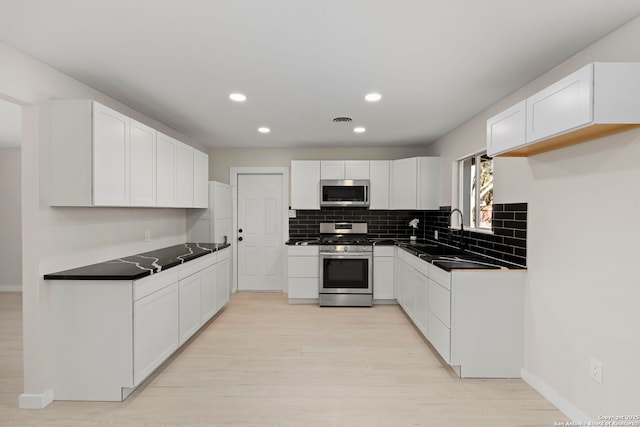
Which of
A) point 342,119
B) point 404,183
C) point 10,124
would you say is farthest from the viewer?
point 404,183

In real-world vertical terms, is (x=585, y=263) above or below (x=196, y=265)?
above

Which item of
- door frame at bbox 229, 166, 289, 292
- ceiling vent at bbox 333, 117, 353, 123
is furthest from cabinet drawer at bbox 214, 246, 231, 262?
ceiling vent at bbox 333, 117, 353, 123

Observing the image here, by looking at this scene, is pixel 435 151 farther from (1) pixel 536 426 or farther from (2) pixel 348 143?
(1) pixel 536 426

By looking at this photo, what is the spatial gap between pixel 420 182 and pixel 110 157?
370 cm

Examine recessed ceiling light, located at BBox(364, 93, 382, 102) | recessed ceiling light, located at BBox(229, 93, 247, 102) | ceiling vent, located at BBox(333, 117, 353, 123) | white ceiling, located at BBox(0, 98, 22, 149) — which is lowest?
white ceiling, located at BBox(0, 98, 22, 149)

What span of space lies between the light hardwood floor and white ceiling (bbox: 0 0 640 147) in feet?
7.64

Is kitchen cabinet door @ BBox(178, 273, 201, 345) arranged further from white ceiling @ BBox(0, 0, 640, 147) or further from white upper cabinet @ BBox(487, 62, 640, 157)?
white upper cabinet @ BBox(487, 62, 640, 157)

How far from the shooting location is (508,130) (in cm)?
228

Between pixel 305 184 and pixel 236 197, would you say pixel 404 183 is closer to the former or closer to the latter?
pixel 305 184

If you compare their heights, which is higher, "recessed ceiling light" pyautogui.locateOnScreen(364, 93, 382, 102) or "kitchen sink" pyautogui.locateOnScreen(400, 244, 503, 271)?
"recessed ceiling light" pyautogui.locateOnScreen(364, 93, 382, 102)

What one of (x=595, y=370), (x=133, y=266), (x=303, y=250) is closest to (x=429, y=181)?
(x=303, y=250)

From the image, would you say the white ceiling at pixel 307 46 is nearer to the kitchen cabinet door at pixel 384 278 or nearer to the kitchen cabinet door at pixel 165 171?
the kitchen cabinet door at pixel 165 171

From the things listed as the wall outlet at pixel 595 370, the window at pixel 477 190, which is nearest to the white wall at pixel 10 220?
the window at pixel 477 190

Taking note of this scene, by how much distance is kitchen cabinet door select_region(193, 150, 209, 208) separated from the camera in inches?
159
